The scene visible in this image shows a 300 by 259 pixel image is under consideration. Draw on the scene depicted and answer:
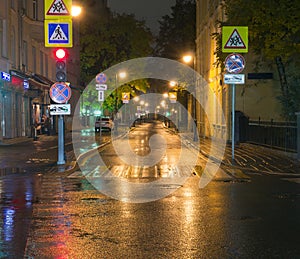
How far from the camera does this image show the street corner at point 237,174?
1362 centimetres

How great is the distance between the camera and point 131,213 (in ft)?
29.8

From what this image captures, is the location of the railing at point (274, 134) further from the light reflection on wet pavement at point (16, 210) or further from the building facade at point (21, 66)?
the building facade at point (21, 66)

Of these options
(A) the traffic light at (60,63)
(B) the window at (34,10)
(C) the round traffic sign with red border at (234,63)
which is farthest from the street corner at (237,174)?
(B) the window at (34,10)

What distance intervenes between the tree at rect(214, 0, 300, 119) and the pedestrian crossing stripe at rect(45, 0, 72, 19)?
25.4ft

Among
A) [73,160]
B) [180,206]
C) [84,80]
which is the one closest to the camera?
[180,206]

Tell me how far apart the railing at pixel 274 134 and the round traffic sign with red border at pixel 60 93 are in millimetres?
8338

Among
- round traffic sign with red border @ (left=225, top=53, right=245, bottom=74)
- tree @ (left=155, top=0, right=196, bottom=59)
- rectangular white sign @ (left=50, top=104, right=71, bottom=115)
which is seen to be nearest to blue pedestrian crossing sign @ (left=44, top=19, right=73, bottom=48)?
rectangular white sign @ (left=50, top=104, right=71, bottom=115)

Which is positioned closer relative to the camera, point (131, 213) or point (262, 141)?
point (131, 213)

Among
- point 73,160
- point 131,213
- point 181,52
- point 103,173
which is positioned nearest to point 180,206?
A: point 131,213

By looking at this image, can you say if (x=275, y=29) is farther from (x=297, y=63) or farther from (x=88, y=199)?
(x=88, y=199)

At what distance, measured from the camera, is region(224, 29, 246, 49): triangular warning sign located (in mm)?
16906

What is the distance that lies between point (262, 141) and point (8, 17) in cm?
1469

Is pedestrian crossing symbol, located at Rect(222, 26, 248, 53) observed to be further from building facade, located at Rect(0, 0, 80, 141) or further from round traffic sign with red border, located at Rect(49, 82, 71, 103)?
building facade, located at Rect(0, 0, 80, 141)

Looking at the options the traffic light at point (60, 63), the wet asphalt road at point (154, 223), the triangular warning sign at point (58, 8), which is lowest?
the wet asphalt road at point (154, 223)
